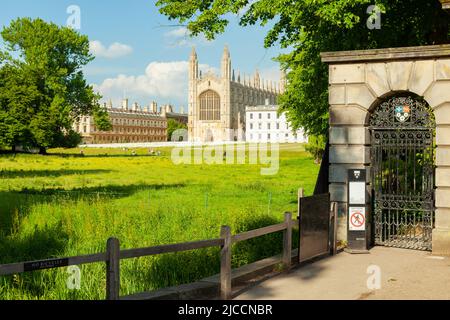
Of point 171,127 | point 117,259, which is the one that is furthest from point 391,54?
point 171,127

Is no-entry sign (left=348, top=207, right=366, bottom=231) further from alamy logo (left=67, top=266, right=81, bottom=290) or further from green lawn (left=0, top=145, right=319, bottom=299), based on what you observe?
alamy logo (left=67, top=266, right=81, bottom=290)

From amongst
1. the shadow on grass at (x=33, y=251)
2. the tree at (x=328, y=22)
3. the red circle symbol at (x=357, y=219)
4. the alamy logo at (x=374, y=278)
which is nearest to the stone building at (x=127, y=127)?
the tree at (x=328, y=22)

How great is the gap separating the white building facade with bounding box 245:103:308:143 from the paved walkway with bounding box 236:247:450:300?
155723 millimetres

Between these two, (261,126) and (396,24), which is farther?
(261,126)

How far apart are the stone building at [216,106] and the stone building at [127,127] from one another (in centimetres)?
1636

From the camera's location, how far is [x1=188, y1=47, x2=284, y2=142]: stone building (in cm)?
17562

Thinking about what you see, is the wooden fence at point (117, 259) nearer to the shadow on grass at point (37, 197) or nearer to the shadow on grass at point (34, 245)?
the shadow on grass at point (34, 245)

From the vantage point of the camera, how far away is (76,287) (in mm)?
8188

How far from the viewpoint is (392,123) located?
40.0 ft

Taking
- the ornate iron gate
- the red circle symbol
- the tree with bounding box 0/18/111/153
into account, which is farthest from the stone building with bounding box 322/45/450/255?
the tree with bounding box 0/18/111/153

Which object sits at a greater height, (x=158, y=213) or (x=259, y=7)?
(x=259, y=7)
